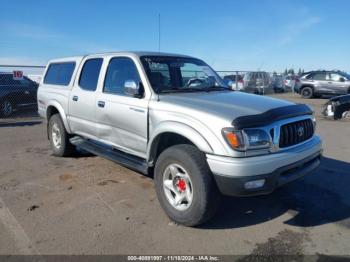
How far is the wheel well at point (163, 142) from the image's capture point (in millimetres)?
4215

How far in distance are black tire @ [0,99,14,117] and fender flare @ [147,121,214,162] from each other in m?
10.4

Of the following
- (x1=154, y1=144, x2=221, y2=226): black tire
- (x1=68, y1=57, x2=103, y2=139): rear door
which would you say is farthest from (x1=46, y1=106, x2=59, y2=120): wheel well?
(x1=154, y1=144, x2=221, y2=226): black tire

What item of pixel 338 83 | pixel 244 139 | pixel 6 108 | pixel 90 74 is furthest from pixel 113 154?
pixel 338 83

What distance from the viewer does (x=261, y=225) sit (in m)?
4.04

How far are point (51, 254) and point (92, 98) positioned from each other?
2712 mm

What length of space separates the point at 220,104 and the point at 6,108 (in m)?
11.2

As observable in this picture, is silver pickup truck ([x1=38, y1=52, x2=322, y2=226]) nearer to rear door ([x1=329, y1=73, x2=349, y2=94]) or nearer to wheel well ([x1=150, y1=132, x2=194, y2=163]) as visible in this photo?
wheel well ([x1=150, y1=132, x2=194, y2=163])

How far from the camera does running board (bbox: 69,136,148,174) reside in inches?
182

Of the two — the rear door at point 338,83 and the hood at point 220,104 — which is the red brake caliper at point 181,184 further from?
the rear door at point 338,83

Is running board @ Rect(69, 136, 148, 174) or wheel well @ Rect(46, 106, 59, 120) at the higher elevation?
wheel well @ Rect(46, 106, 59, 120)

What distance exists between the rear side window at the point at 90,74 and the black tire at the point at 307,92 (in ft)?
65.7

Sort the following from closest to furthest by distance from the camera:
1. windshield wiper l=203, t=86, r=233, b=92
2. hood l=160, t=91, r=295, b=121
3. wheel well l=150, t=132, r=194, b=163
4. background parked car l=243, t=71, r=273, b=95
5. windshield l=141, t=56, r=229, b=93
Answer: hood l=160, t=91, r=295, b=121 → wheel well l=150, t=132, r=194, b=163 → windshield l=141, t=56, r=229, b=93 → windshield wiper l=203, t=86, r=233, b=92 → background parked car l=243, t=71, r=273, b=95

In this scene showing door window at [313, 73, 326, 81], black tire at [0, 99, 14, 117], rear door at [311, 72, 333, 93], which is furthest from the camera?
door window at [313, 73, 326, 81]

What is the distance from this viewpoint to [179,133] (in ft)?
12.8
